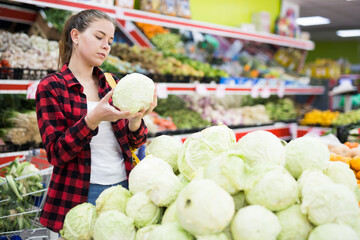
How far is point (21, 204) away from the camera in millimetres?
2350

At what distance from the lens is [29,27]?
4293 millimetres

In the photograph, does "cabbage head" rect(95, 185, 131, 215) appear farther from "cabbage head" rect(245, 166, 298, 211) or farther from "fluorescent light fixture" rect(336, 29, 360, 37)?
"fluorescent light fixture" rect(336, 29, 360, 37)

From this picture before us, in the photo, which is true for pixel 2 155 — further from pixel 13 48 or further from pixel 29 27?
pixel 29 27

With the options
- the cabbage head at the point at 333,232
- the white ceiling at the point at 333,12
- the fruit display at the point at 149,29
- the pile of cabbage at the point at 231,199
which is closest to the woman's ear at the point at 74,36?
the pile of cabbage at the point at 231,199

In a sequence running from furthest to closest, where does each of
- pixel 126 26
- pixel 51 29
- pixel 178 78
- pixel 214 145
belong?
pixel 126 26 → pixel 178 78 → pixel 51 29 → pixel 214 145

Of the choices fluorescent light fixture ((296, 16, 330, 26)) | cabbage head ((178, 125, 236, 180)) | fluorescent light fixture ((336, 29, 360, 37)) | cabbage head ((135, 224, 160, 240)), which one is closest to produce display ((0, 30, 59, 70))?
cabbage head ((178, 125, 236, 180))

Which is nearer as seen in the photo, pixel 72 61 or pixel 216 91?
pixel 72 61

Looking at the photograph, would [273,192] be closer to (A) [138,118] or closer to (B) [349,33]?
(A) [138,118]

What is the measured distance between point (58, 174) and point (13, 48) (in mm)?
2304

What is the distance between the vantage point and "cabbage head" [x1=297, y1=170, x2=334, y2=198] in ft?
3.86

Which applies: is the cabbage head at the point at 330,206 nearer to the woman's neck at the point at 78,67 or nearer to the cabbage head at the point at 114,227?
the cabbage head at the point at 114,227

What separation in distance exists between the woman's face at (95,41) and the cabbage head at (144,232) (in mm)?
948

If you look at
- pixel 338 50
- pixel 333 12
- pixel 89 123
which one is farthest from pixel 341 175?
pixel 338 50

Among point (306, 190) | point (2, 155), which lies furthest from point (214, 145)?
point (2, 155)
